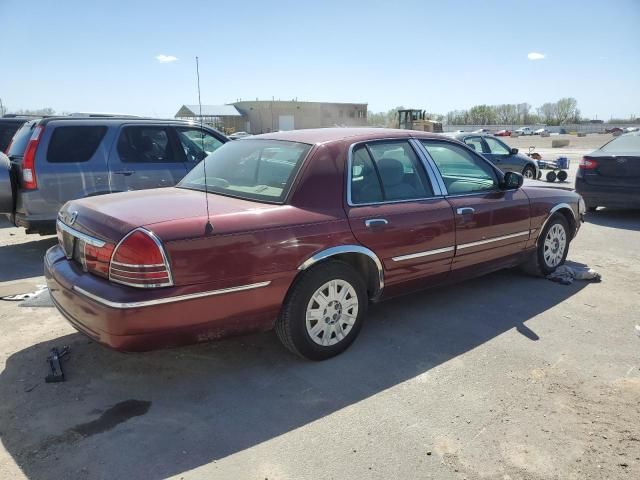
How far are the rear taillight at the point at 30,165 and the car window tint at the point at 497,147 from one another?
1146 centimetres

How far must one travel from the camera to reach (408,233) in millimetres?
4020

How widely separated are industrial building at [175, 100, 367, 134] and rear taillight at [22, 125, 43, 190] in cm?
5844

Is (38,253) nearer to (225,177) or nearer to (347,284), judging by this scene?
(225,177)

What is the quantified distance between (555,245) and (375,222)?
2936 mm

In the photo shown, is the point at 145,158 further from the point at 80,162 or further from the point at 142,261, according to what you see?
the point at 142,261

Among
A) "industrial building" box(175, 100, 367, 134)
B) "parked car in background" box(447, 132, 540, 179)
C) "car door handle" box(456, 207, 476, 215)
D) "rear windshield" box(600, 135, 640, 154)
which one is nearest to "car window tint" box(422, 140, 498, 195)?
"car door handle" box(456, 207, 476, 215)

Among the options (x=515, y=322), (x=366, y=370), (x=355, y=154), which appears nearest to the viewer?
(x=366, y=370)

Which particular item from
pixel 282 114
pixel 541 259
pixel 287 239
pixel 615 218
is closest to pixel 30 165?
pixel 287 239

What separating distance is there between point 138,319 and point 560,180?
605 inches

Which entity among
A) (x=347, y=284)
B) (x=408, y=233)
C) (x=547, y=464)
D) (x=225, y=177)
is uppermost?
(x=225, y=177)

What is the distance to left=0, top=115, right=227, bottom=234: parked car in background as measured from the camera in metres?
6.23

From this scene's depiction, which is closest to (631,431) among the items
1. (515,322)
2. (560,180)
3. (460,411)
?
(460,411)

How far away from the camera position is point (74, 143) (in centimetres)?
643

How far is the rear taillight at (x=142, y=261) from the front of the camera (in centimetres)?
292
